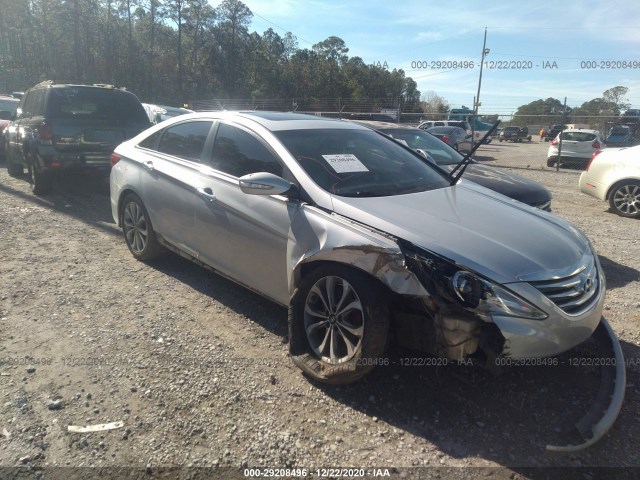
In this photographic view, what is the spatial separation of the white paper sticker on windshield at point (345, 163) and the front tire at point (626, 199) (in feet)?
22.5

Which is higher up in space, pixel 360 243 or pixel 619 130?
pixel 619 130

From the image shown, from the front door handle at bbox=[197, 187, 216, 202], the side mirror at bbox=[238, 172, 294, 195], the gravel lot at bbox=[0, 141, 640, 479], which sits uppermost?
the side mirror at bbox=[238, 172, 294, 195]

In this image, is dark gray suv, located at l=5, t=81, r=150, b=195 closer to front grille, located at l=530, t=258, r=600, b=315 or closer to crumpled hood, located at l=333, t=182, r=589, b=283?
crumpled hood, located at l=333, t=182, r=589, b=283

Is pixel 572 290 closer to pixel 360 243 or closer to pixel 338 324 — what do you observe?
pixel 360 243

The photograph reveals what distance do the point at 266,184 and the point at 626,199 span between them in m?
7.75

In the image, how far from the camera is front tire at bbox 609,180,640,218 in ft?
26.9

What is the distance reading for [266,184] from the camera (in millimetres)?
3127

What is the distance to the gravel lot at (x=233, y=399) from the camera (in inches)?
95.3

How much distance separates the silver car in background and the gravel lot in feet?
1.10

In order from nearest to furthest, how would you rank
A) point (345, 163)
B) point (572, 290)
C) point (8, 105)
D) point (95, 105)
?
point (572, 290), point (345, 163), point (95, 105), point (8, 105)

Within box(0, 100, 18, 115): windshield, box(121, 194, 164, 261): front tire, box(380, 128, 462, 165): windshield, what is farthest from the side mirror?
box(0, 100, 18, 115): windshield

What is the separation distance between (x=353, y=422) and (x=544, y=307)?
1227 mm

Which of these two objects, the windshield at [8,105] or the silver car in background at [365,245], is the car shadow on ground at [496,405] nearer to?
the silver car in background at [365,245]

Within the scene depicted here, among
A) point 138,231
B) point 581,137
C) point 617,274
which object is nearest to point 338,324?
point 138,231
